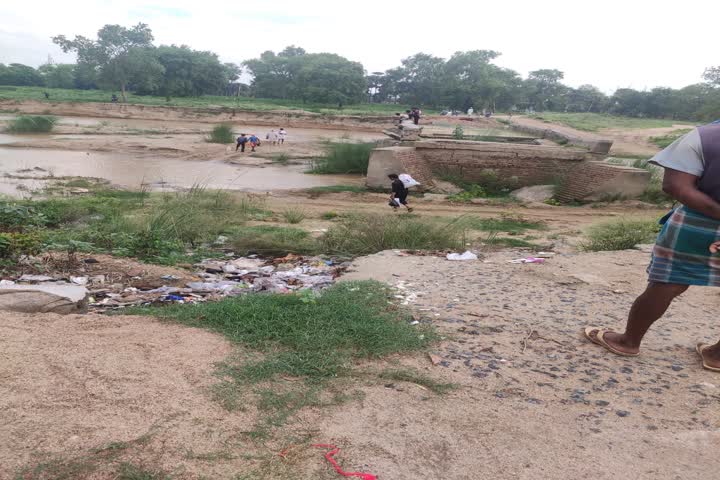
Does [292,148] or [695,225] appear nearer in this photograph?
[695,225]

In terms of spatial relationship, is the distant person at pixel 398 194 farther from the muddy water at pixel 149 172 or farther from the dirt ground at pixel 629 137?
the dirt ground at pixel 629 137

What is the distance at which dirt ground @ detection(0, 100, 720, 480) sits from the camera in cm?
205

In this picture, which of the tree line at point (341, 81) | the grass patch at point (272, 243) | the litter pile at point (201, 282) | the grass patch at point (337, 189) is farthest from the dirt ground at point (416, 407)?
the tree line at point (341, 81)

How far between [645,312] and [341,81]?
53.7 m

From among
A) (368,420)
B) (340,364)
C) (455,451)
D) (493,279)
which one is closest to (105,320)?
(340,364)

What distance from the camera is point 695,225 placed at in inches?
102

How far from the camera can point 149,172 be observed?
15.5 m

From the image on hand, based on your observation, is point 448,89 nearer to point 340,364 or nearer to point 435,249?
point 435,249

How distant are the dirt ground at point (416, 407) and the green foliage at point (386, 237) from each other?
8.16 ft

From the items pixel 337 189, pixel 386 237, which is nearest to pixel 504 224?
pixel 386 237

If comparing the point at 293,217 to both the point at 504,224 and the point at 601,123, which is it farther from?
the point at 601,123

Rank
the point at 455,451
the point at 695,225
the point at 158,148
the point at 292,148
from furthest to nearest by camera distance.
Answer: the point at 292,148, the point at 158,148, the point at 695,225, the point at 455,451

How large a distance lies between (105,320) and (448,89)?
61217mm

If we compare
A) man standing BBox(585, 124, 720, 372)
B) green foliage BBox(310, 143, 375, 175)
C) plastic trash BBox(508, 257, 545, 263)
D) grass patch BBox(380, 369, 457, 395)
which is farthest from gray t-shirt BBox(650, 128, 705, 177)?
green foliage BBox(310, 143, 375, 175)
